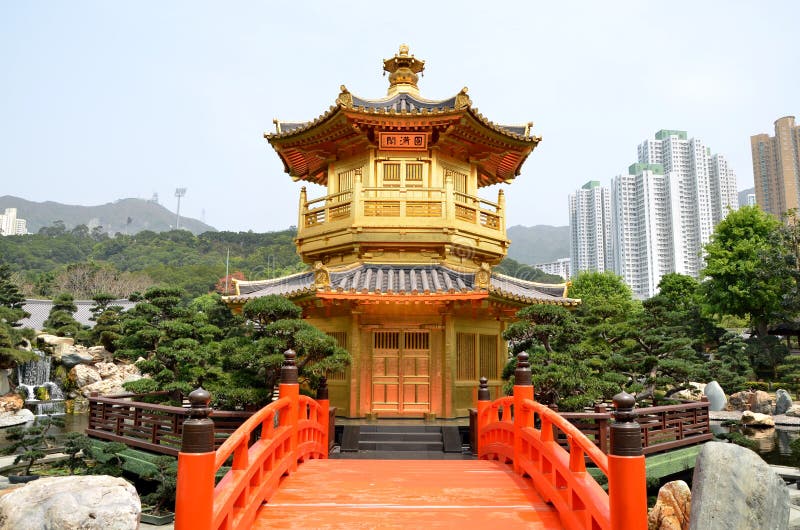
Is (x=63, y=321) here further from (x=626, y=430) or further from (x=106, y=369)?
(x=626, y=430)

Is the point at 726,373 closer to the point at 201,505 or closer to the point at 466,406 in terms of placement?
the point at 466,406

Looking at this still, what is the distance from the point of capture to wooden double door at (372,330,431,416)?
40.6 feet

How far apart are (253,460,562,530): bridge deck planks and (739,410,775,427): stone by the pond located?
21522mm

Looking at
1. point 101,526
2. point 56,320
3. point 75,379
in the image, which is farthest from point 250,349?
point 56,320

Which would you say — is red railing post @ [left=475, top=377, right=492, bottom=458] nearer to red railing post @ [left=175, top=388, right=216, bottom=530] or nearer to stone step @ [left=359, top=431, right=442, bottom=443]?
stone step @ [left=359, top=431, right=442, bottom=443]

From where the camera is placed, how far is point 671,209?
3105 inches

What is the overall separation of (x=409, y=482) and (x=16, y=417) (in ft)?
78.7

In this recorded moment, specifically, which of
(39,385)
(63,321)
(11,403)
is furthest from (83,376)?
(63,321)

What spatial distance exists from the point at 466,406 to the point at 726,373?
16.9 meters

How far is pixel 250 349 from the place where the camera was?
31.8ft

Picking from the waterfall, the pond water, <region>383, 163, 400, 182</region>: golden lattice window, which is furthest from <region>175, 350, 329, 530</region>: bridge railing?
the waterfall

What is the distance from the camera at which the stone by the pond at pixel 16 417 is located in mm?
22805

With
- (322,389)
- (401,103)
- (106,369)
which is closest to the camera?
(322,389)

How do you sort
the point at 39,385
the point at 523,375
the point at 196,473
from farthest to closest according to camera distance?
the point at 39,385 < the point at 523,375 < the point at 196,473
